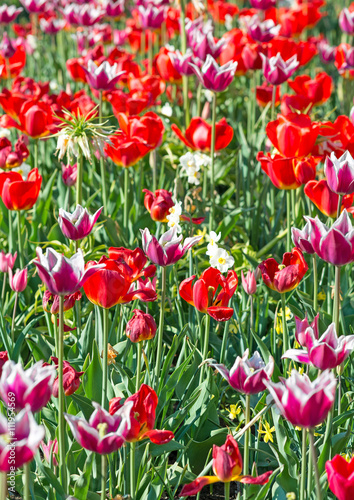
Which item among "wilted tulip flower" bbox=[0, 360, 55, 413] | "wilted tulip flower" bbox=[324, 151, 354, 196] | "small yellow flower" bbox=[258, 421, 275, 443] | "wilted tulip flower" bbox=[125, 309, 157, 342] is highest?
"wilted tulip flower" bbox=[324, 151, 354, 196]

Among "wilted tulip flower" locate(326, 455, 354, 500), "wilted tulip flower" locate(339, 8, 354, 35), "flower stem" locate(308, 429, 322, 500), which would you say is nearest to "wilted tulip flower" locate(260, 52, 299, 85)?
"wilted tulip flower" locate(339, 8, 354, 35)

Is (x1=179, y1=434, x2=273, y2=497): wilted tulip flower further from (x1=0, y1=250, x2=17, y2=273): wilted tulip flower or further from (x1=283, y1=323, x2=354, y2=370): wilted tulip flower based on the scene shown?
(x1=0, y1=250, x2=17, y2=273): wilted tulip flower

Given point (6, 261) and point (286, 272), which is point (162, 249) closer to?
point (286, 272)

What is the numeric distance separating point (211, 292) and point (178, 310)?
54 cm

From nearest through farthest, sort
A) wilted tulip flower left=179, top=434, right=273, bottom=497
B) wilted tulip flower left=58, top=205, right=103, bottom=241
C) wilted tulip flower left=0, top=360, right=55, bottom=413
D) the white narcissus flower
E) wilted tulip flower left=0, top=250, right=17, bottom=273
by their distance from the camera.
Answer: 1. wilted tulip flower left=0, top=360, right=55, bottom=413
2. wilted tulip flower left=179, top=434, right=273, bottom=497
3. wilted tulip flower left=58, top=205, right=103, bottom=241
4. the white narcissus flower
5. wilted tulip flower left=0, top=250, right=17, bottom=273

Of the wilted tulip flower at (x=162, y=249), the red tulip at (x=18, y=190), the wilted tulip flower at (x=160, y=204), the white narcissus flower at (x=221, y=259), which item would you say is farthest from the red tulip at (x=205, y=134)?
the wilted tulip flower at (x=162, y=249)

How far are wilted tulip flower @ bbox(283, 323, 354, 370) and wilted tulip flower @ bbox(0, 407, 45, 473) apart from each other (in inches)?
25.1

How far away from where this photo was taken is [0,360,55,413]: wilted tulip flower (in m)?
1.20

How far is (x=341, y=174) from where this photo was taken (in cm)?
196

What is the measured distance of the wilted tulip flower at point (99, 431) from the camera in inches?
48.1

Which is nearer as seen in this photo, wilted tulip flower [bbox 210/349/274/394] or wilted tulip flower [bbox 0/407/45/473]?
wilted tulip flower [bbox 0/407/45/473]

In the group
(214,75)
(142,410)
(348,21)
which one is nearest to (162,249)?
(142,410)

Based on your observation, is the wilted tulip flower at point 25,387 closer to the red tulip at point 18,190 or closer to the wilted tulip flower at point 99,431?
the wilted tulip flower at point 99,431

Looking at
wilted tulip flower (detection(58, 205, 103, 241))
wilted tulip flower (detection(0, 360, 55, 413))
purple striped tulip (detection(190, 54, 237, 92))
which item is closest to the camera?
wilted tulip flower (detection(0, 360, 55, 413))
